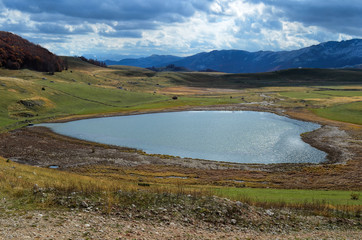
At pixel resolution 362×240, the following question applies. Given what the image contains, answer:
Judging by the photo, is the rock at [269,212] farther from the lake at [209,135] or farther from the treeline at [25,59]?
the treeline at [25,59]

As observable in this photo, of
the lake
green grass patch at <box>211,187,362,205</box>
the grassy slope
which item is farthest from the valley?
the lake

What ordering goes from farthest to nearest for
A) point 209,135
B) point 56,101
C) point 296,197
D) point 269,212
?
point 56,101 → point 209,135 → point 296,197 → point 269,212

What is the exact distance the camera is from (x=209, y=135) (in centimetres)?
8375

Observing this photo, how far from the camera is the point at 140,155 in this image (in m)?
62.7

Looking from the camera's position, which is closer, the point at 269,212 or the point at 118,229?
the point at 118,229

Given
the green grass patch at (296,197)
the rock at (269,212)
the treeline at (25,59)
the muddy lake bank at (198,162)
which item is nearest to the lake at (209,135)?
the muddy lake bank at (198,162)

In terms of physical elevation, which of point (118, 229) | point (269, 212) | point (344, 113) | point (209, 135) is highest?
point (344, 113)

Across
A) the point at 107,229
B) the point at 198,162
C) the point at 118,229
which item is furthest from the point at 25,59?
the point at 118,229

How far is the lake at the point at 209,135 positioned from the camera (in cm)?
6506

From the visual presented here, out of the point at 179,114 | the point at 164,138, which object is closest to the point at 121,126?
the point at 164,138

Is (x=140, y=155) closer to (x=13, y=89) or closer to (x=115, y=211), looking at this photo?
(x=115, y=211)

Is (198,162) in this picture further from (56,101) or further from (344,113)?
(56,101)

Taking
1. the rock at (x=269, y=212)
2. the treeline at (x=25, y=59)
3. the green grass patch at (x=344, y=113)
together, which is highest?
the treeline at (x=25, y=59)

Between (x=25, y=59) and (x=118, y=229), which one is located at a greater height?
(x=25, y=59)
